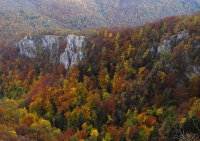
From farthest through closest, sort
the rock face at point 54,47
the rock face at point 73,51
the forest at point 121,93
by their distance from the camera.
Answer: the rock face at point 54,47 → the rock face at point 73,51 → the forest at point 121,93

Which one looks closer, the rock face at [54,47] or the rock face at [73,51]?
the rock face at [73,51]

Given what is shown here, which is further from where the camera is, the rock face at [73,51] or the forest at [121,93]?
the rock face at [73,51]

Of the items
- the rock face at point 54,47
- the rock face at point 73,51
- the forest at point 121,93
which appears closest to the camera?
the forest at point 121,93

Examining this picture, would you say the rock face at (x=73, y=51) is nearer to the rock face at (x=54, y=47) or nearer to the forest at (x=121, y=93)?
the rock face at (x=54, y=47)

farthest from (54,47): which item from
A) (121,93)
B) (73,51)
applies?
(121,93)

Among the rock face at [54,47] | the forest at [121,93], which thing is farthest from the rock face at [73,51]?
the forest at [121,93]

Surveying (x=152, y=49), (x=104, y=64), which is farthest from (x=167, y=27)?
(x=104, y=64)
